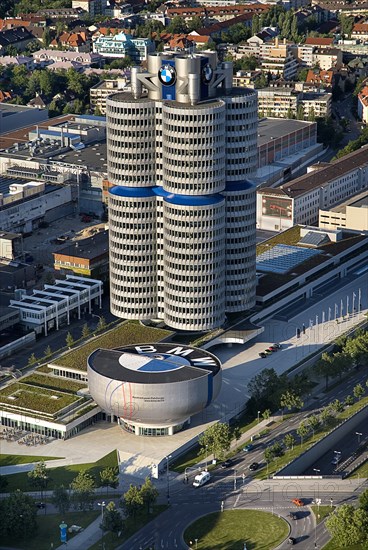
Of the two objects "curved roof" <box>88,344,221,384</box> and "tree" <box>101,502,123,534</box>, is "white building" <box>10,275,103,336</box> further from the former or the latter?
"tree" <box>101,502,123,534</box>

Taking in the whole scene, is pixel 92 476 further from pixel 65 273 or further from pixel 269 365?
pixel 65 273

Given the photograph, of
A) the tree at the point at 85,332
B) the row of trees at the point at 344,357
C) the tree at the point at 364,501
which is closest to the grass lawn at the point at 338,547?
the tree at the point at 364,501

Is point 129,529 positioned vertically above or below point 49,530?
below

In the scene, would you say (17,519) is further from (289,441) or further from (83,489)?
(289,441)

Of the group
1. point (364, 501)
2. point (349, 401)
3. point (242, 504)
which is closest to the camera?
point (364, 501)

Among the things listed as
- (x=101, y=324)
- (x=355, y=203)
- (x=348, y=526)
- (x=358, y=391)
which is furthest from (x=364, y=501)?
(x=355, y=203)
